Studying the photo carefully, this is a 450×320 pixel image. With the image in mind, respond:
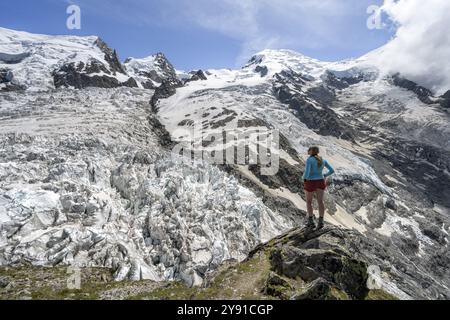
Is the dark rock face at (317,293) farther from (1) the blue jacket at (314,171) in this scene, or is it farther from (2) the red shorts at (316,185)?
(1) the blue jacket at (314,171)

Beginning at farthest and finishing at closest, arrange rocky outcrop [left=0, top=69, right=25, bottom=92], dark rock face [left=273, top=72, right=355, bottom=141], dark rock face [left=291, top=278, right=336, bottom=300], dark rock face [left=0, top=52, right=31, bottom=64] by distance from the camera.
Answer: dark rock face [left=273, top=72, right=355, bottom=141], dark rock face [left=0, top=52, right=31, bottom=64], rocky outcrop [left=0, top=69, right=25, bottom=92], dark rock face [left=291, top=278, right=336, bottom=300]

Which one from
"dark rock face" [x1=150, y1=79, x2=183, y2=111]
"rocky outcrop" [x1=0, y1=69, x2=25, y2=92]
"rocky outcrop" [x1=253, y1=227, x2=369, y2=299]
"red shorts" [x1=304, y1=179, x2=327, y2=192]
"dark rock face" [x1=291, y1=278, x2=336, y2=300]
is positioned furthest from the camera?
"rocky outcrop" [x1=0, y1=69, x2=25, y2=92]

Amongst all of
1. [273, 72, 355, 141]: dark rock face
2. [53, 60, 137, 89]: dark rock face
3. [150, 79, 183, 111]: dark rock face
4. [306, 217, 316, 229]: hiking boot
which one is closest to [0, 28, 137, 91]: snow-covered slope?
[53, 60, 137, 89]: dark rock face

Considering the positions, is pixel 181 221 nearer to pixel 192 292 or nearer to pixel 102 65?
pixel 192 292

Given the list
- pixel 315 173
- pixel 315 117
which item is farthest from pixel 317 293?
pixel 315 117

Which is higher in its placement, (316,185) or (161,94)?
(161,94)

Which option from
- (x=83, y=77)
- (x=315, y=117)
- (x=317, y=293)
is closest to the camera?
(x=317, y=293)

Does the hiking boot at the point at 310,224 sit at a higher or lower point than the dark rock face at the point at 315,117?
lower

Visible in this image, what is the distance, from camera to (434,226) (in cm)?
8775

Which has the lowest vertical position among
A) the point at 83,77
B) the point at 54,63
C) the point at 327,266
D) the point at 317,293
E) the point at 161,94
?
the point at 317,293

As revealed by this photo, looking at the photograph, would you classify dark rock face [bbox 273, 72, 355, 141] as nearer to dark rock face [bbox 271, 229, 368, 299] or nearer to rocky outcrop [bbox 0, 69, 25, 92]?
rocky outcrop [bbox 0, 69, 25, 92]

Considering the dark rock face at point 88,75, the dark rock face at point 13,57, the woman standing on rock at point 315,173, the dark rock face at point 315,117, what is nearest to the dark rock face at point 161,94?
the dark rock face at point 88,75

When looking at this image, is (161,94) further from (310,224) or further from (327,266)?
(327,266)
